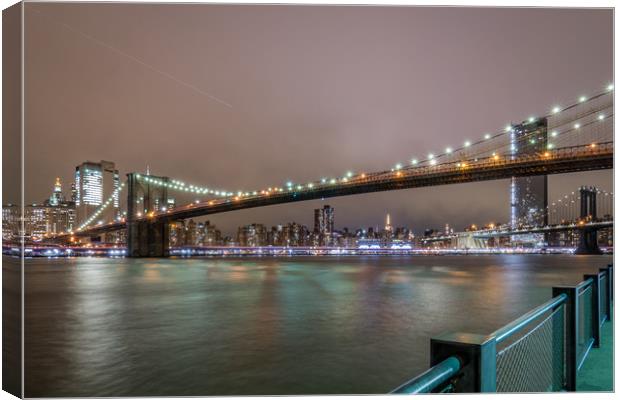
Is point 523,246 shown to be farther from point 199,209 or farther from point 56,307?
point 56,307

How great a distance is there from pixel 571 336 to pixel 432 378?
2453 mm

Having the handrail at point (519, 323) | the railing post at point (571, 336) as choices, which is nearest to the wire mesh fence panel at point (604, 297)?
the railing post at point (571, 336)

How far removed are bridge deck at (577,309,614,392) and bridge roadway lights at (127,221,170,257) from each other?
3779cm

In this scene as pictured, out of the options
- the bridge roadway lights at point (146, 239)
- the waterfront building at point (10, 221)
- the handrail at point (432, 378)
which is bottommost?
the bridge roadway lights at point (146, 239)

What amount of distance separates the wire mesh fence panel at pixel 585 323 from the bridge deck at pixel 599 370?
8 centimetres

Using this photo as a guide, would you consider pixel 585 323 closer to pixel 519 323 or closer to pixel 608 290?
pixel 608 290

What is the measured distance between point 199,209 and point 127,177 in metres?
9.60

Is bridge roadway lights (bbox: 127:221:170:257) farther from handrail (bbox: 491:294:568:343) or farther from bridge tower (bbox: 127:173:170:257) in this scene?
handrail (bbox: 491:294:568:343)

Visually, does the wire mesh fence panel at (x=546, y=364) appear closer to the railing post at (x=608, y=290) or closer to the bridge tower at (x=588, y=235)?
the railing post at (x=608, y=290)

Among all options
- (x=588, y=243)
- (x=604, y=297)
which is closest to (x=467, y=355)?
(x=604, y=297)

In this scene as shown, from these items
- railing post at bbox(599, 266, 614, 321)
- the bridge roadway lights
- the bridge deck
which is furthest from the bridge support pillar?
the bridge deck

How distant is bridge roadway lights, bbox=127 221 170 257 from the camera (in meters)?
39.3

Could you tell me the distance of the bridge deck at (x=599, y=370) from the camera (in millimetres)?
3762

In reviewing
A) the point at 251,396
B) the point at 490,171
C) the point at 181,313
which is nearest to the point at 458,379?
the point at 251,396
